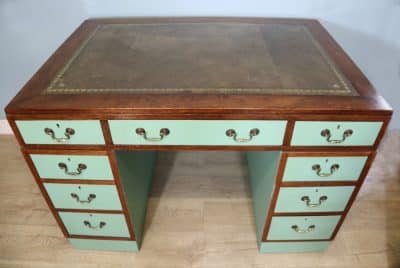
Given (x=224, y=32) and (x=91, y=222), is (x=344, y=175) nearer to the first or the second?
(x=224, y=32)

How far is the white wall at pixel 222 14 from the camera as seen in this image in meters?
1.30

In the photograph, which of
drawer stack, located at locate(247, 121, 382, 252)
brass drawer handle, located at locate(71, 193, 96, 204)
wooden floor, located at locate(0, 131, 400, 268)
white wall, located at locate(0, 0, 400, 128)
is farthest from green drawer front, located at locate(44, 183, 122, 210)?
white wall, located at locate(0, 0, 400, 128)

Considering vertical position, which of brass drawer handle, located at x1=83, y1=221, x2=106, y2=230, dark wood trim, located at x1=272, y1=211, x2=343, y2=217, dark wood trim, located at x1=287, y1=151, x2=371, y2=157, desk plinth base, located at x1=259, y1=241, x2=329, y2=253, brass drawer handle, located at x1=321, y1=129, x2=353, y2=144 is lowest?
desk plinth base, located at x1=259, y1=241, x2=329, y2=253

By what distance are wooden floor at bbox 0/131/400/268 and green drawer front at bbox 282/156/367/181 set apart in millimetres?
496

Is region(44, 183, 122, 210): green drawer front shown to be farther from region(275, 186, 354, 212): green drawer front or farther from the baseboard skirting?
the baseboard skirting

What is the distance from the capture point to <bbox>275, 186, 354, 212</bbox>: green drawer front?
1.01 m

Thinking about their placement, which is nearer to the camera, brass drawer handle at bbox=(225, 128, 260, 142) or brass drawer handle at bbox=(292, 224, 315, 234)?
brass drawer handle at bbox=(225, 128, 260, 142)

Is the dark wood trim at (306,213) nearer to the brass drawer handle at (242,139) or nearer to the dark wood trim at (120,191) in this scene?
the brass drawer handle at (242,139)

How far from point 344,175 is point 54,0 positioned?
4.77 ft

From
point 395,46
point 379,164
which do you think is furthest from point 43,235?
point 395,46

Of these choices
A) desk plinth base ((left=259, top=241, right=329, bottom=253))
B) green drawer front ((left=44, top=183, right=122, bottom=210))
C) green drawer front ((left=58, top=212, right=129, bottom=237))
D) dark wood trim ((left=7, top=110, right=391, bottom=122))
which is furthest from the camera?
desk plinth base ((left=259, top=241, right=329, bottom=253))

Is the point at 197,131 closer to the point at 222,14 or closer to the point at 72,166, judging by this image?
the point at 72,166

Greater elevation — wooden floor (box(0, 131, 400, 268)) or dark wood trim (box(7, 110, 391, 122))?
dark wood trim (box(7, 110, 391, 122))

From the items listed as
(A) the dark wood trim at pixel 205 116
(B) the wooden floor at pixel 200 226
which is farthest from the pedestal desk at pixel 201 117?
(B) the wooden floor at pixel 200 226
